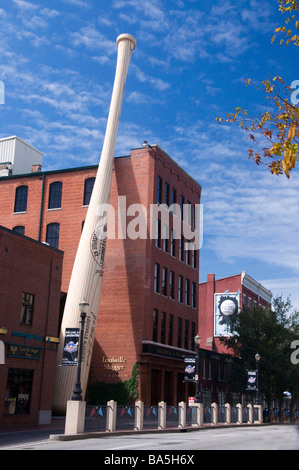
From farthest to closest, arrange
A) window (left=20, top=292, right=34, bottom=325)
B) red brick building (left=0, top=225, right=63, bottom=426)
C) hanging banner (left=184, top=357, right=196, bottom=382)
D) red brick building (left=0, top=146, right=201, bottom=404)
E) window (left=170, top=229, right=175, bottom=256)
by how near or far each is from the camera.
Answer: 1. window (left=170, top=229, right=175, bottom=256)
2. red brick building (left=0, top=146, right=201, bottom=404)
3. hanging banner (left=184, top=357, right=196, bottom=382)
4. window (left=20, top=292, right=34, bottom=325)
5. red brick building (left=0, top=225, right=63, bottom=426)

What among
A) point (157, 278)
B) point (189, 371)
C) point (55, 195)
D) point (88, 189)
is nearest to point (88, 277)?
point (189, 371)

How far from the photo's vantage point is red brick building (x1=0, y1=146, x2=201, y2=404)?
42.1 m

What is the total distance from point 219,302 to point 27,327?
44795 millimetres

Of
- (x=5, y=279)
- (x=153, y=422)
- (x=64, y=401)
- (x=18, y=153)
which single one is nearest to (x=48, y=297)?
(x=5, y=279)

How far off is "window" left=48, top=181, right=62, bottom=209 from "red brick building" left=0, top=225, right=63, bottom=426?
48.3 ft

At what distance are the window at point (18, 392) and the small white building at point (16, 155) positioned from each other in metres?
28.7

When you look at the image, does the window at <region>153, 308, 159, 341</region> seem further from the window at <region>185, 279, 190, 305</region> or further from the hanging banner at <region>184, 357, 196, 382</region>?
the hanging banner at <region>184, 357, 196, 382</region>

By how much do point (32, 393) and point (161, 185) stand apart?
70.6ft

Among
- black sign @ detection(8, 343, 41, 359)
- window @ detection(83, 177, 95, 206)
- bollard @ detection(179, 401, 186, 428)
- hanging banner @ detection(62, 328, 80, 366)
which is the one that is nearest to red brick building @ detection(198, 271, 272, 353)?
window @ detection(83, 177, 95, 206)

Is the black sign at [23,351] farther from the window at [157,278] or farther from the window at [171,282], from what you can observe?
the window at [171,282]

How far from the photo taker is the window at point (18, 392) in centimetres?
2906

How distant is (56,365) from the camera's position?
112 ft

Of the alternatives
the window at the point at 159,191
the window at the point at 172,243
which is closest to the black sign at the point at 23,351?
the window at the point at 159,191
